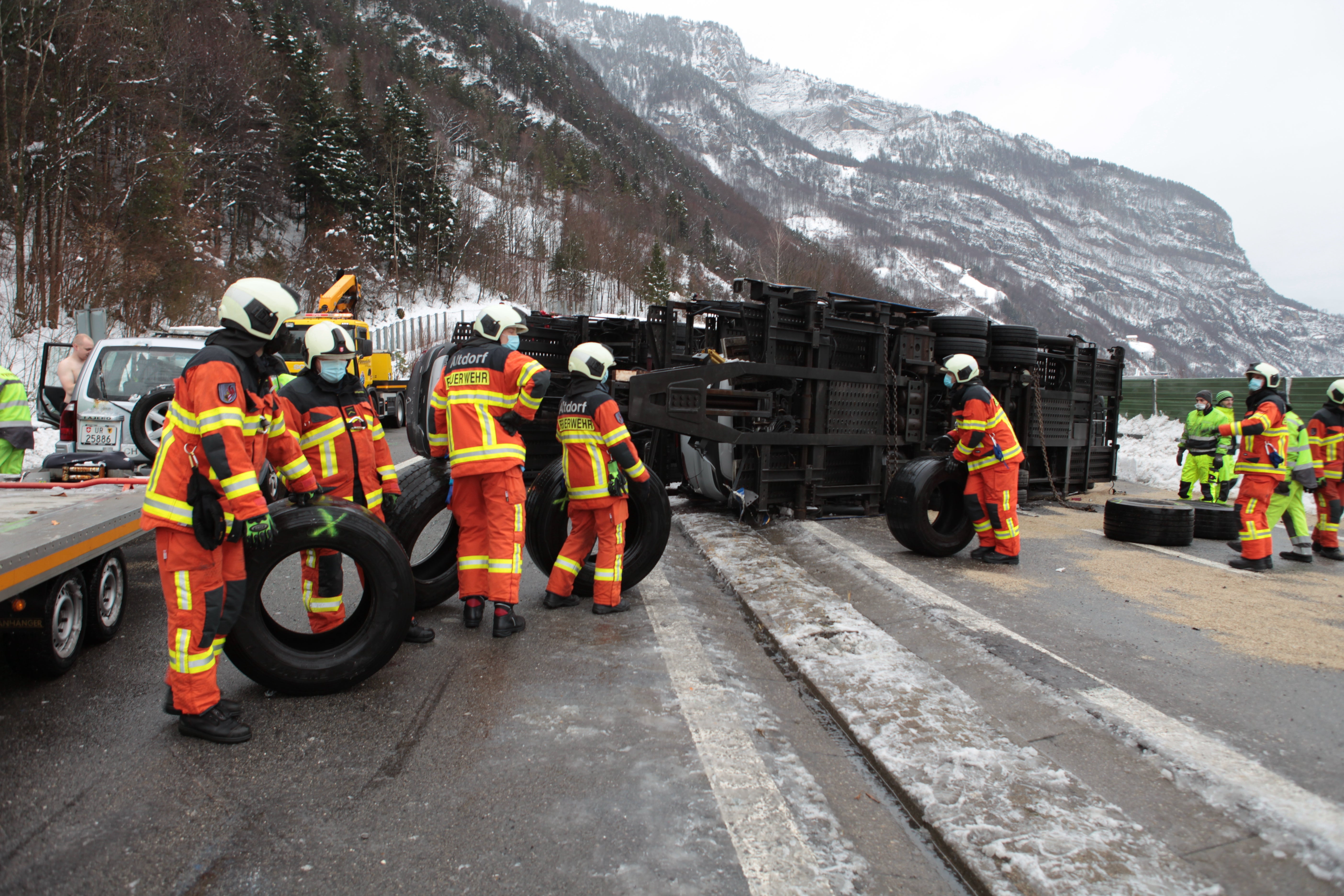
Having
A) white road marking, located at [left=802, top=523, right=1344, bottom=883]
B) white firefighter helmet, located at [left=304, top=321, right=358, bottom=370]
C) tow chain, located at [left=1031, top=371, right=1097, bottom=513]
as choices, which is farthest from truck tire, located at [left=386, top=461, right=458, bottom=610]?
tow chain, located at [left=1031, top=371, right=1097, bottom=513]

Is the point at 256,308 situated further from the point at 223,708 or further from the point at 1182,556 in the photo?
Result: the point at 1182,556

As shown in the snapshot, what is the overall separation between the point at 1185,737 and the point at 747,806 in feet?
6.43

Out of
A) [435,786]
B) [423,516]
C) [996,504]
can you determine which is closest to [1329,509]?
[996,504]

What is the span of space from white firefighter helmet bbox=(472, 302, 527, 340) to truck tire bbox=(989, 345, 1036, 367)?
6944mm

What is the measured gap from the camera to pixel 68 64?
18.9m

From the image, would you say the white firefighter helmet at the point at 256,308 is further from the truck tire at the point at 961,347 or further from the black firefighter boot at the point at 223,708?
the truck tire at the point at 961,347

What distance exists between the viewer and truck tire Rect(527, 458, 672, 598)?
17.3ft

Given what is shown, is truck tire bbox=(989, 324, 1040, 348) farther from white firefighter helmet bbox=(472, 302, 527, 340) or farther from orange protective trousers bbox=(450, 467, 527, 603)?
orange protective trousers bbox=(450, 467, 527, 603)

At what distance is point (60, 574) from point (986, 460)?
644 centimetres

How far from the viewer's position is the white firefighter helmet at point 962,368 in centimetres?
645

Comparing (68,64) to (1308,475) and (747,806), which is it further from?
(1308,475)

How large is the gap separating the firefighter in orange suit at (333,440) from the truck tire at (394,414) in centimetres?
1484

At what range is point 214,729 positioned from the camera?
3.02 m

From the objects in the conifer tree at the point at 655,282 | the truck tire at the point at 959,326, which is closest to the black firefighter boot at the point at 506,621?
the truck tire at the point at 959,326
